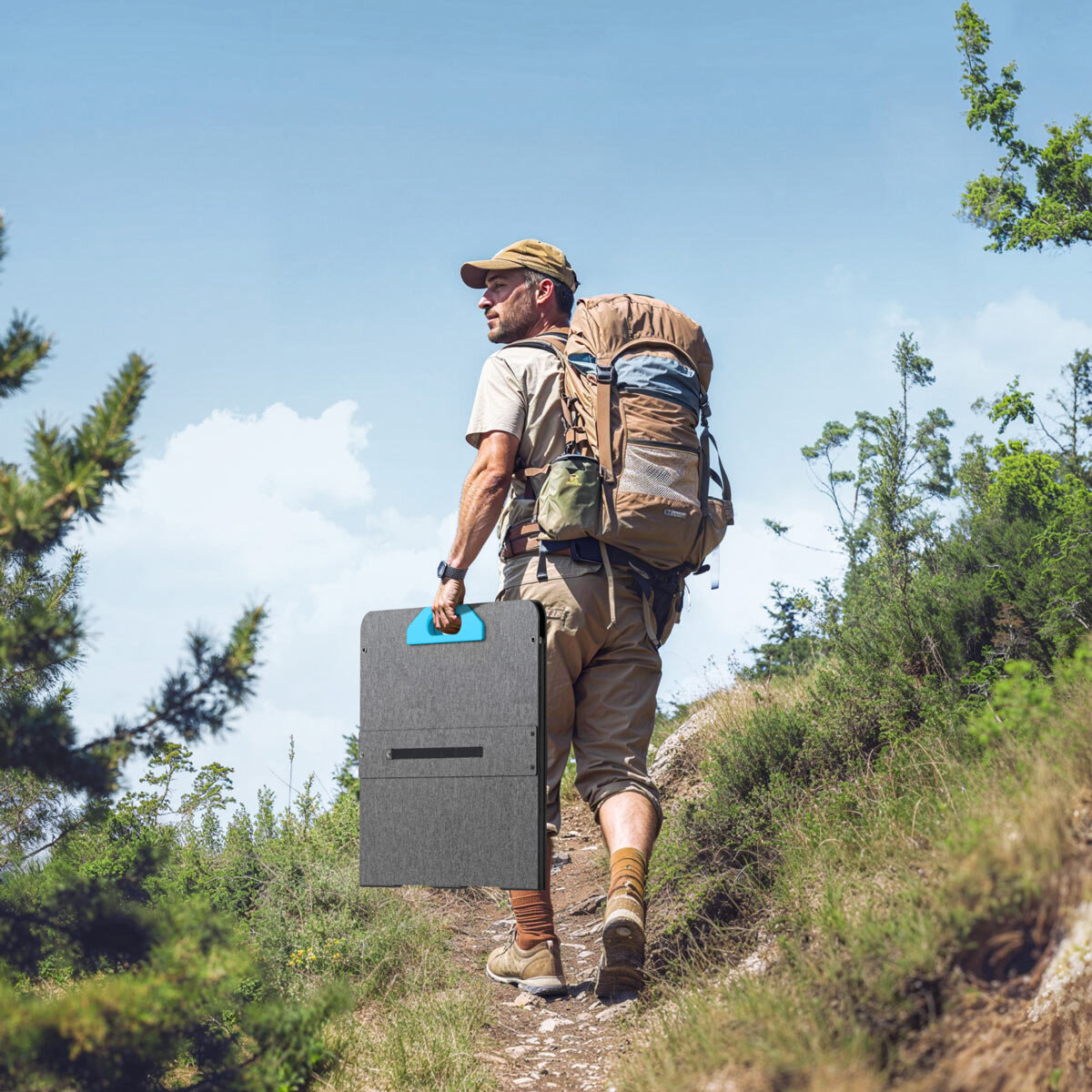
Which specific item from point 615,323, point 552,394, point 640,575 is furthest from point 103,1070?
point 615,323

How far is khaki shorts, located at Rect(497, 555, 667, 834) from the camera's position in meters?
4.19

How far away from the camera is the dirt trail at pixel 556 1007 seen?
3568mm

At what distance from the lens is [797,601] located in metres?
9.01

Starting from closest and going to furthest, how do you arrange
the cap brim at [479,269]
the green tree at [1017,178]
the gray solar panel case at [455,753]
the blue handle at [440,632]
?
the gray solar panel case at [455,753] → the blue handle at [440,632] → the cap brim at [479,269] → the green tree at [1017,178]

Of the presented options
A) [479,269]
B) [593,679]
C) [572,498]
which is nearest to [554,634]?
[593,679]

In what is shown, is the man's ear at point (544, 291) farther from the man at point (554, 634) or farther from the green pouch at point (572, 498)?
the green pouch at point (572, 498)

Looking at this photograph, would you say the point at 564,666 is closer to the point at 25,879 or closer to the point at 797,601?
the point at 25,879

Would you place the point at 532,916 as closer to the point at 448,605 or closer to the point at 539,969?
the point at 539,969

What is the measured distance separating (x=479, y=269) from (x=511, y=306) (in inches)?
9.1

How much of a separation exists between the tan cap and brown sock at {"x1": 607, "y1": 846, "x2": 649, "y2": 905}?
2.68 m

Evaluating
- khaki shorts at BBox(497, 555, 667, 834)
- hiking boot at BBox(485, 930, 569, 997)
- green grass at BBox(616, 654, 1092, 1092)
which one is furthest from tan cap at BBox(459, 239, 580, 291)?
hiking boot at BBox(485, 930, 569, 997)

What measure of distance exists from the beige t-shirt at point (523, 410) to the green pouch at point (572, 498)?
0.76 feet

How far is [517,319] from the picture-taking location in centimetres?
482

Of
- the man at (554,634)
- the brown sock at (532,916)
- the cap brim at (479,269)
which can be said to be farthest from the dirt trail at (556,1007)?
the cap brim at (479,269)
